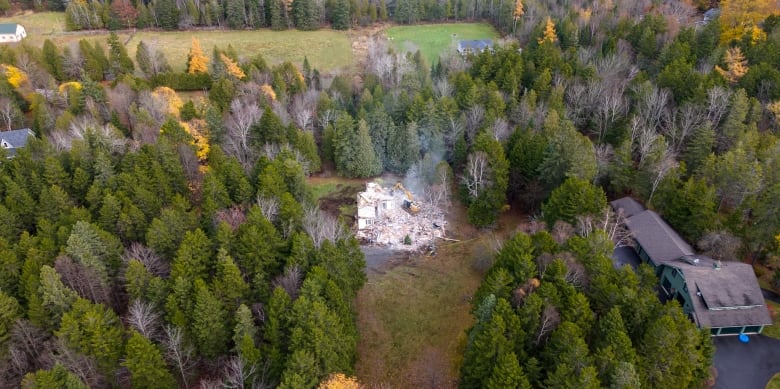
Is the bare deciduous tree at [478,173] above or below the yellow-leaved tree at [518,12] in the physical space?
below

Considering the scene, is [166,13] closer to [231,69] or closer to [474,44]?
[231,69]

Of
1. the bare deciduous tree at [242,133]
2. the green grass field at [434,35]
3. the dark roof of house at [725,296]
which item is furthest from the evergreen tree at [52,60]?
the dark roof of house at [725,296]

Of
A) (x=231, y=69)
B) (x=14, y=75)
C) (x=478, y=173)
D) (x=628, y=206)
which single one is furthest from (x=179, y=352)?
(x=14, y=75)

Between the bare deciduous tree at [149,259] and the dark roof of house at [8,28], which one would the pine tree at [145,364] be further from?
the dark roof of house at [8,28]

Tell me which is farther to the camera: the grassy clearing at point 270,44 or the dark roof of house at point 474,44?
the grassy clearing at point 270,44

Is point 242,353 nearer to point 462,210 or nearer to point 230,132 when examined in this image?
point 462,210

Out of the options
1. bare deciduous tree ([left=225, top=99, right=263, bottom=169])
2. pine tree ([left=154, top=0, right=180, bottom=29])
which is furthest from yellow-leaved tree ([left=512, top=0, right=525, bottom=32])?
pine tree ([left=154, top=0, right=180, bottom=29])
